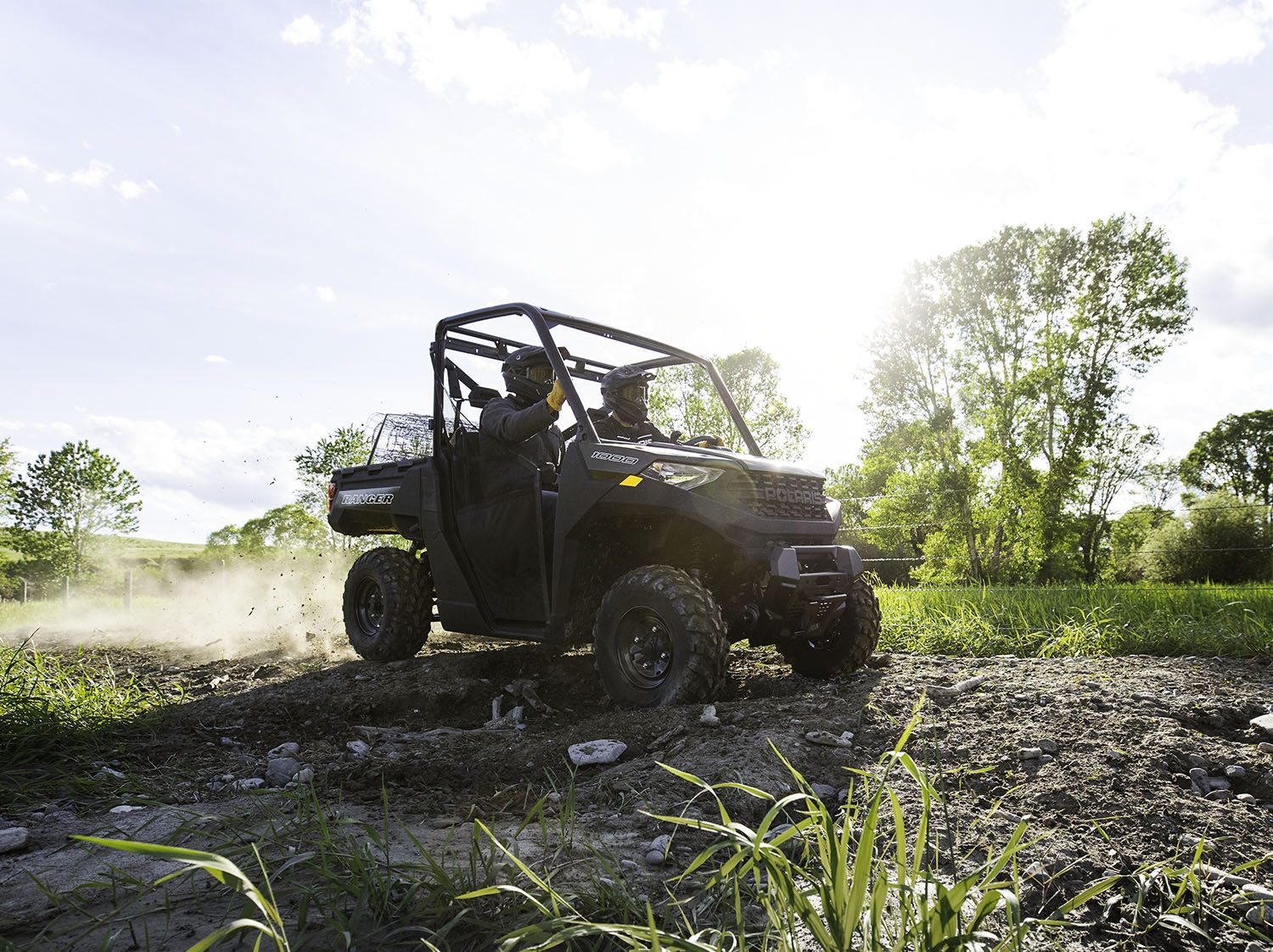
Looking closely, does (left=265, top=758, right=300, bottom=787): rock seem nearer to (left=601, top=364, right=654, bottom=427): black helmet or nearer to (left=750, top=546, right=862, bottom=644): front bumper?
(left=750, top=546, right=862, bottom=644): front bumper

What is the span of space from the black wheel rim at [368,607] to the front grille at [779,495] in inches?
139

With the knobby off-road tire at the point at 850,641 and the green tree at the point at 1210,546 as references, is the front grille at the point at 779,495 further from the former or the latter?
the green tree at the point at 1210,546

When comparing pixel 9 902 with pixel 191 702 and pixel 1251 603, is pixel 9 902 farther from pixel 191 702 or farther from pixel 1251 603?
pixel 1251 603

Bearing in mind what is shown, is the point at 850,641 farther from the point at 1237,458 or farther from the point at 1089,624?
the point at 1237,458

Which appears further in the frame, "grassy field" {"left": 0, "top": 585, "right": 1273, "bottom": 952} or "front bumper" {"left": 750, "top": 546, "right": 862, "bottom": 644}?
"front bumper" {"left": 750, "top": 546, "right": 862, "bottom": 644}

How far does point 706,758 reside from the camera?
2.84 m

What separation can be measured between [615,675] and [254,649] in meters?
4.83

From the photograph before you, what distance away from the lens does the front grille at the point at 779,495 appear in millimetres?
4242

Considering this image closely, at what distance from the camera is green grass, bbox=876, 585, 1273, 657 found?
5.06 metres

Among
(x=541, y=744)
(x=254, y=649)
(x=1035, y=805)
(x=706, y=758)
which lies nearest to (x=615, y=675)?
(x=541, y=744)

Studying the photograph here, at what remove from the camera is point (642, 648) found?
14.0ft

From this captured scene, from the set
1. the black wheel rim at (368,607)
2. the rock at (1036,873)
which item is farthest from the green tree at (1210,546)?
the rock at (1036,873)

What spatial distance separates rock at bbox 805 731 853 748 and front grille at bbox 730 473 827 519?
4.60 feet

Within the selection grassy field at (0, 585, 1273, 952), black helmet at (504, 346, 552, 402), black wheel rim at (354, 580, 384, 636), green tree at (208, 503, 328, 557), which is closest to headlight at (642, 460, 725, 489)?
black helmet at (504, 346, 552, 402)
